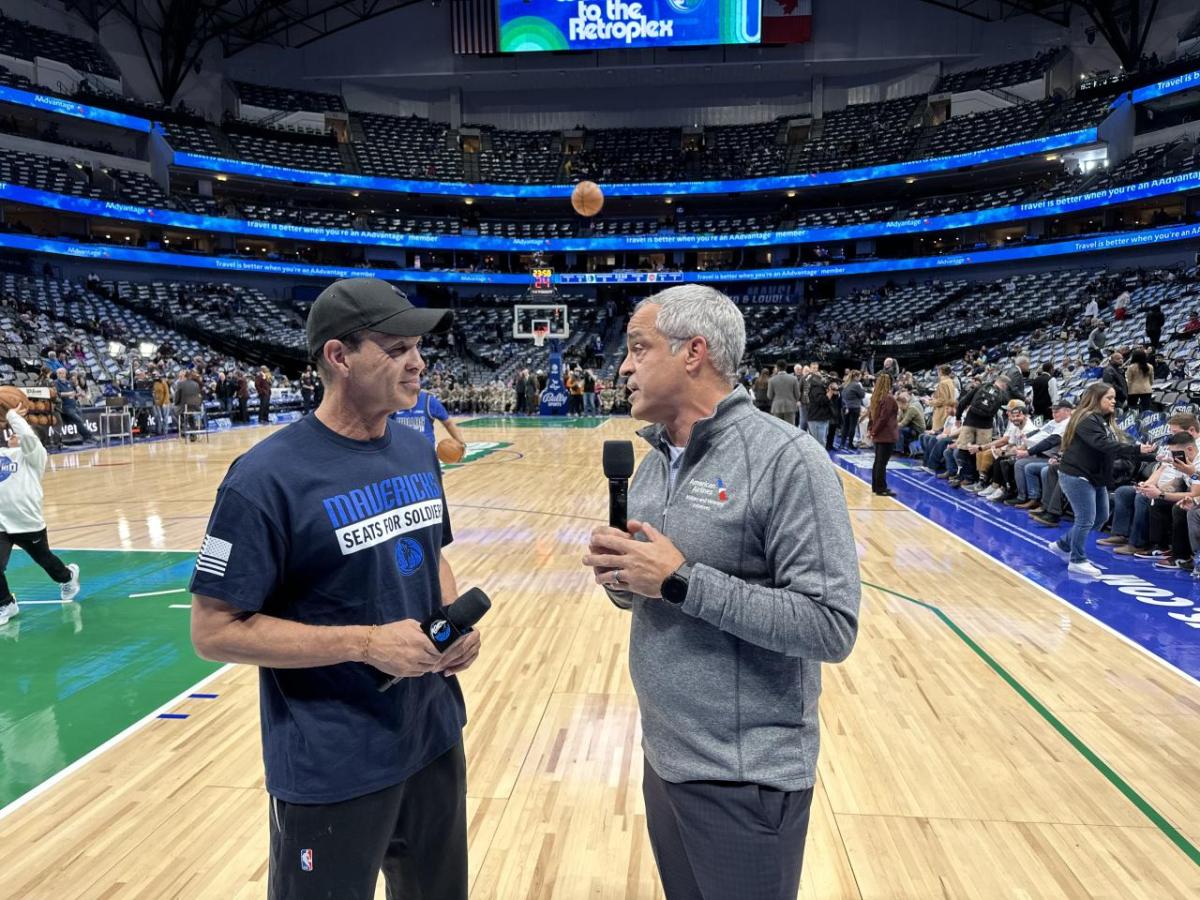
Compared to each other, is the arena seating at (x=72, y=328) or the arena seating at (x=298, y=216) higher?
the arena seating at (x=298, y=216)

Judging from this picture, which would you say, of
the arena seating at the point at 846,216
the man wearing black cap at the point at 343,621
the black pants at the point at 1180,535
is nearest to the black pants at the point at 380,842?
the man wearing black cap at the point at 343,621

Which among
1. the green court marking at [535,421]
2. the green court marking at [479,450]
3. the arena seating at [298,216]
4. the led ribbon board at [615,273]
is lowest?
the green court marking at [535,421]

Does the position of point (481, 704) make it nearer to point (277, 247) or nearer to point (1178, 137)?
point (1178, 137)

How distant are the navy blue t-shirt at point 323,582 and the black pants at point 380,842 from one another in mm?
48

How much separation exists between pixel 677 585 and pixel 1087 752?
3.10 m

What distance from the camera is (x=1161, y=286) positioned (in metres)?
24.1

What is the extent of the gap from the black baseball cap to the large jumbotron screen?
133 feet

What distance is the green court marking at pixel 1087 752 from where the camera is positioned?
2725mm

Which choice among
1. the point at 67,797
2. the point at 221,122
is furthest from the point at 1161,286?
the point at 221,122

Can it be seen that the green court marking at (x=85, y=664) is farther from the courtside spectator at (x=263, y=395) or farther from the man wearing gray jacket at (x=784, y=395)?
the courtside spectator at (x=263, y=395)

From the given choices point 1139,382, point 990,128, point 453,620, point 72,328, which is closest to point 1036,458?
point 1139,382

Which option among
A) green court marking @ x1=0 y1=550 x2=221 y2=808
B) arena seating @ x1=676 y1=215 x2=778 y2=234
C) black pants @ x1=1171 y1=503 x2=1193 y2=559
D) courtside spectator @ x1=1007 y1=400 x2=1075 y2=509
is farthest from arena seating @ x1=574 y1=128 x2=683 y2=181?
green court marking @ x1=0 y1=550 x2=221 y2=808

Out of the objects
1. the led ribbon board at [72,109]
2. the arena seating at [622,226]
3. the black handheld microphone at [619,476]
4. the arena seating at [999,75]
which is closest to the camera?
the black handheld microphone at [619,476]

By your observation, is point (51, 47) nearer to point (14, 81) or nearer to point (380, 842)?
point (14, 81)
